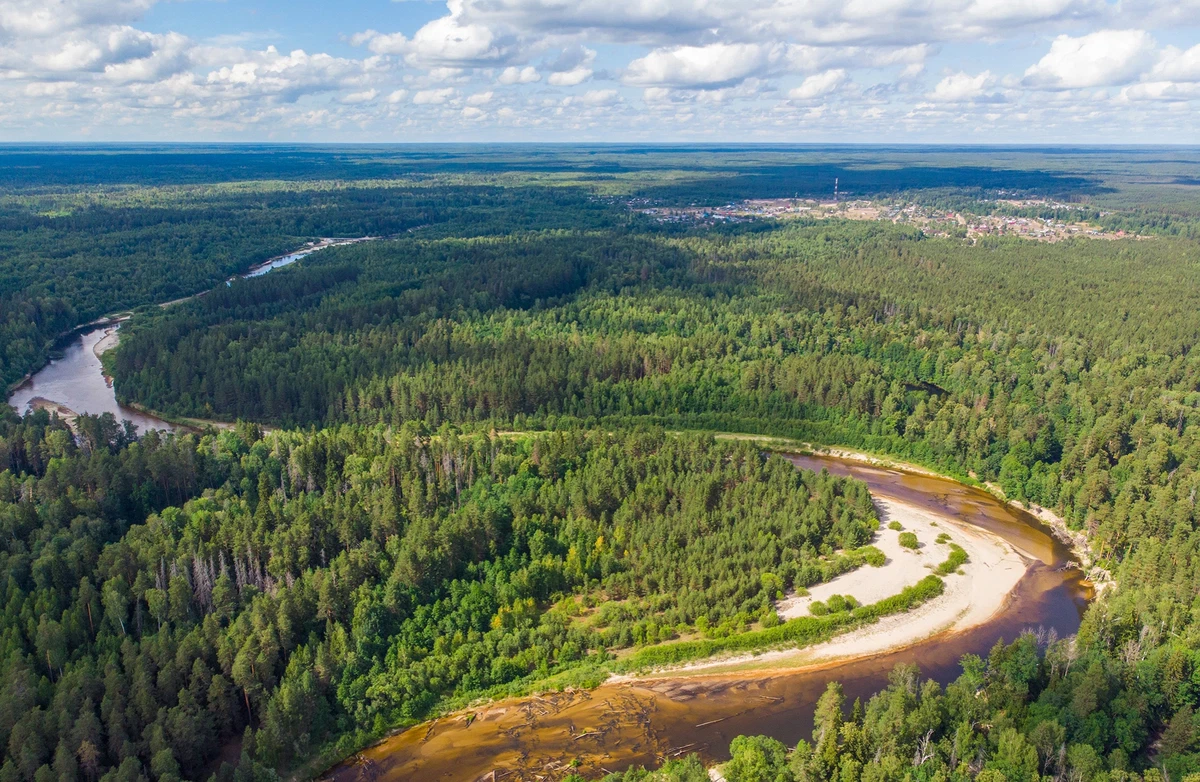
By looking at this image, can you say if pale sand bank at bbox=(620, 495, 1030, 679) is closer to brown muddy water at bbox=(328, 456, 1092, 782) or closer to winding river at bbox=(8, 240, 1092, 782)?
winding river at bbox=(8, 240, 1092, 782)

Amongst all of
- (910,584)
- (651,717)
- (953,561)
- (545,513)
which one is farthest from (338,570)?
(953,561)

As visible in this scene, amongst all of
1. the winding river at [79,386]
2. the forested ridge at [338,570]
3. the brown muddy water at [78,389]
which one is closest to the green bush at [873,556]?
the forested ridge at [338,570]

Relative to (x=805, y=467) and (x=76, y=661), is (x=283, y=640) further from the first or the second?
(x=805, y=467)

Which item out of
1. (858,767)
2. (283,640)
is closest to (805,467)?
(858,767)

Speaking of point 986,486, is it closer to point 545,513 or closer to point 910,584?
point 910,584

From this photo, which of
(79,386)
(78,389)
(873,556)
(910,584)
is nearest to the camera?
(910,584)

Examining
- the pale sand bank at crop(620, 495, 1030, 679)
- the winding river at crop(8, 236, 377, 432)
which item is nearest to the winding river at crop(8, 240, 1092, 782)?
the pale sand bank at crop(620, 495, 1030, 679)
